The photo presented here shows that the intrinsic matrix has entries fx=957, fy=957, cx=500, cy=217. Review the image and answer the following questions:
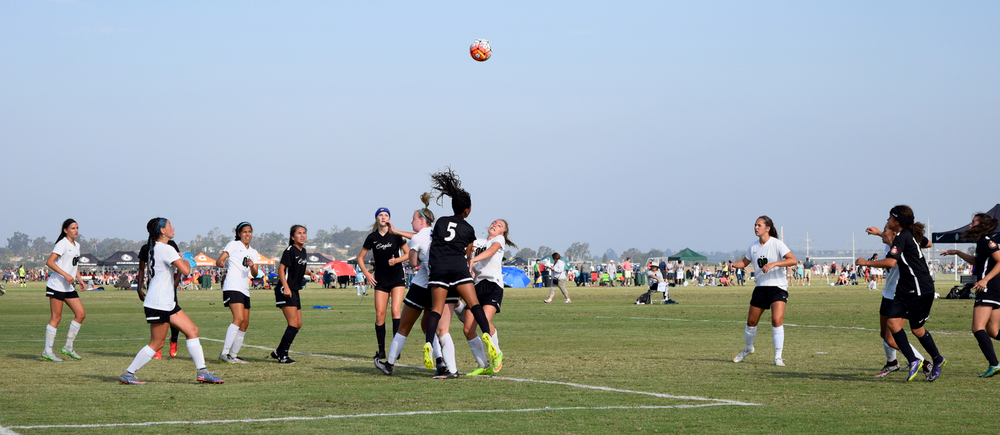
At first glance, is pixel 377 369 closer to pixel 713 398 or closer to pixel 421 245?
pixel 421 245

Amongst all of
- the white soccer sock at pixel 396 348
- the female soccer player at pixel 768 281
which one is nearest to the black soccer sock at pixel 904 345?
the female soccer player at pixel 768 281

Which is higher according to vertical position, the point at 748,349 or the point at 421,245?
the point at 421,245

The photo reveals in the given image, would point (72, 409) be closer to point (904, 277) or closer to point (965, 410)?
point (965, 410)

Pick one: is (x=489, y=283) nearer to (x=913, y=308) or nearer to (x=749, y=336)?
(x=749, y=336)

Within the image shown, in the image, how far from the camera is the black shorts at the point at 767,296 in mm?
12586

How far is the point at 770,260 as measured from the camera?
12.7m

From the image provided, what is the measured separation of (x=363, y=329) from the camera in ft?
67.0

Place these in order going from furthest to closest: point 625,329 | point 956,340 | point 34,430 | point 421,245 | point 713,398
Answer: point 625,329, point 956,340, point 421,245, point 713,398, point 34,430

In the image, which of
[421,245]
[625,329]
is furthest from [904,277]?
[625,329]

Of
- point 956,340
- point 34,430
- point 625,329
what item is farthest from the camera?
point 625,329

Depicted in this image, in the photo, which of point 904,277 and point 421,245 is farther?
point 421,245

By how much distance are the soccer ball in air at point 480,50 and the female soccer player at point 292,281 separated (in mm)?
11187

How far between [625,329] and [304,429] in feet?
44.0

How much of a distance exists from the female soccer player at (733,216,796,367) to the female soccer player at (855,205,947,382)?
2.08 meters
